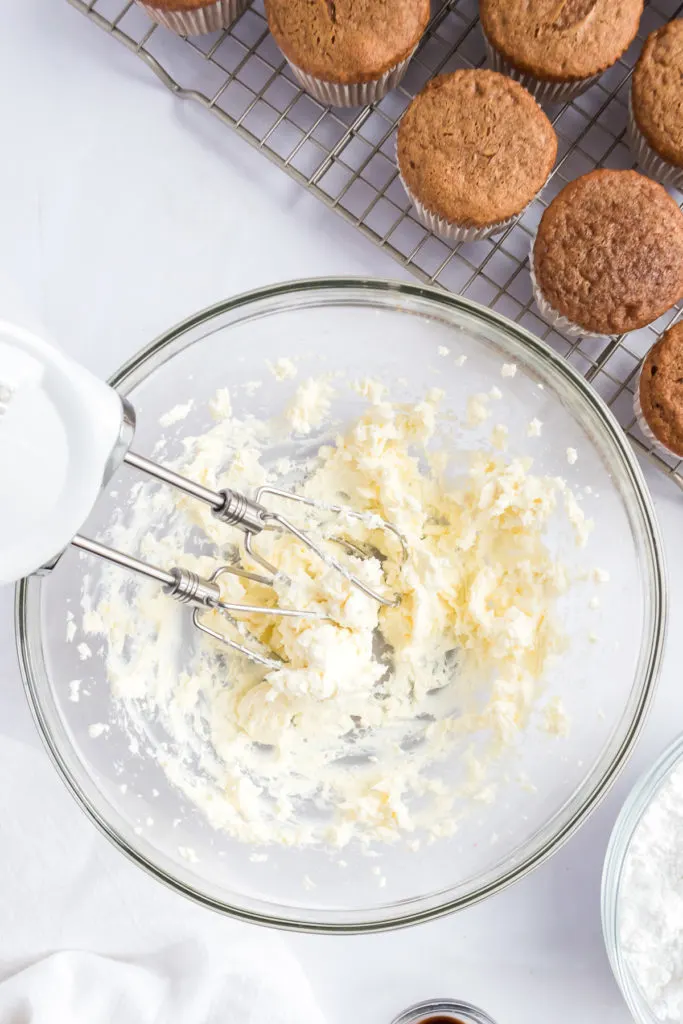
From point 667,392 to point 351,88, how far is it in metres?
0.58

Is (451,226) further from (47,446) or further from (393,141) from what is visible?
(47,446)

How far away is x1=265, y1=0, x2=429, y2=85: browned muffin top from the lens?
124 cm

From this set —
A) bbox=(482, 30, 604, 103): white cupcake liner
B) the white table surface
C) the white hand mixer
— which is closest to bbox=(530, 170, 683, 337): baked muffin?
bbox=(482, 30, 604, 103): white cupcake liner

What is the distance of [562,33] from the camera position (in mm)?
1245

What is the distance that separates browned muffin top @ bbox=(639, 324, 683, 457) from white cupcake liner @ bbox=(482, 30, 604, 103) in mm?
350

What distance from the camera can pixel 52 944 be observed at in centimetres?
139

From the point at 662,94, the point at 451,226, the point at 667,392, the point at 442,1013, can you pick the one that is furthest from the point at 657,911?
the point at 662,94

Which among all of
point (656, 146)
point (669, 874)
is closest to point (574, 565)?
point (669, 874)

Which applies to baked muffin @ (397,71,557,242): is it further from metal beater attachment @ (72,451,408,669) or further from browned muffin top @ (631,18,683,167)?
metal beater attachment @ (72,451,408,669)

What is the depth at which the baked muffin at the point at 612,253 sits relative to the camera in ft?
4.03

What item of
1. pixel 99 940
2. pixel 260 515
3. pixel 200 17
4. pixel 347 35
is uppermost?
pixel 347 35

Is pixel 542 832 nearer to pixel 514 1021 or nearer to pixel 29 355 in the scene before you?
pixel 514 1021

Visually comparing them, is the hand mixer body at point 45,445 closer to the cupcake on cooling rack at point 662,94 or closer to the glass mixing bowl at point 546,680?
the glass mixing bowl at point 546,680

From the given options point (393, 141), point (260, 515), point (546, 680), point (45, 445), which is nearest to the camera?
point (45, 445)
